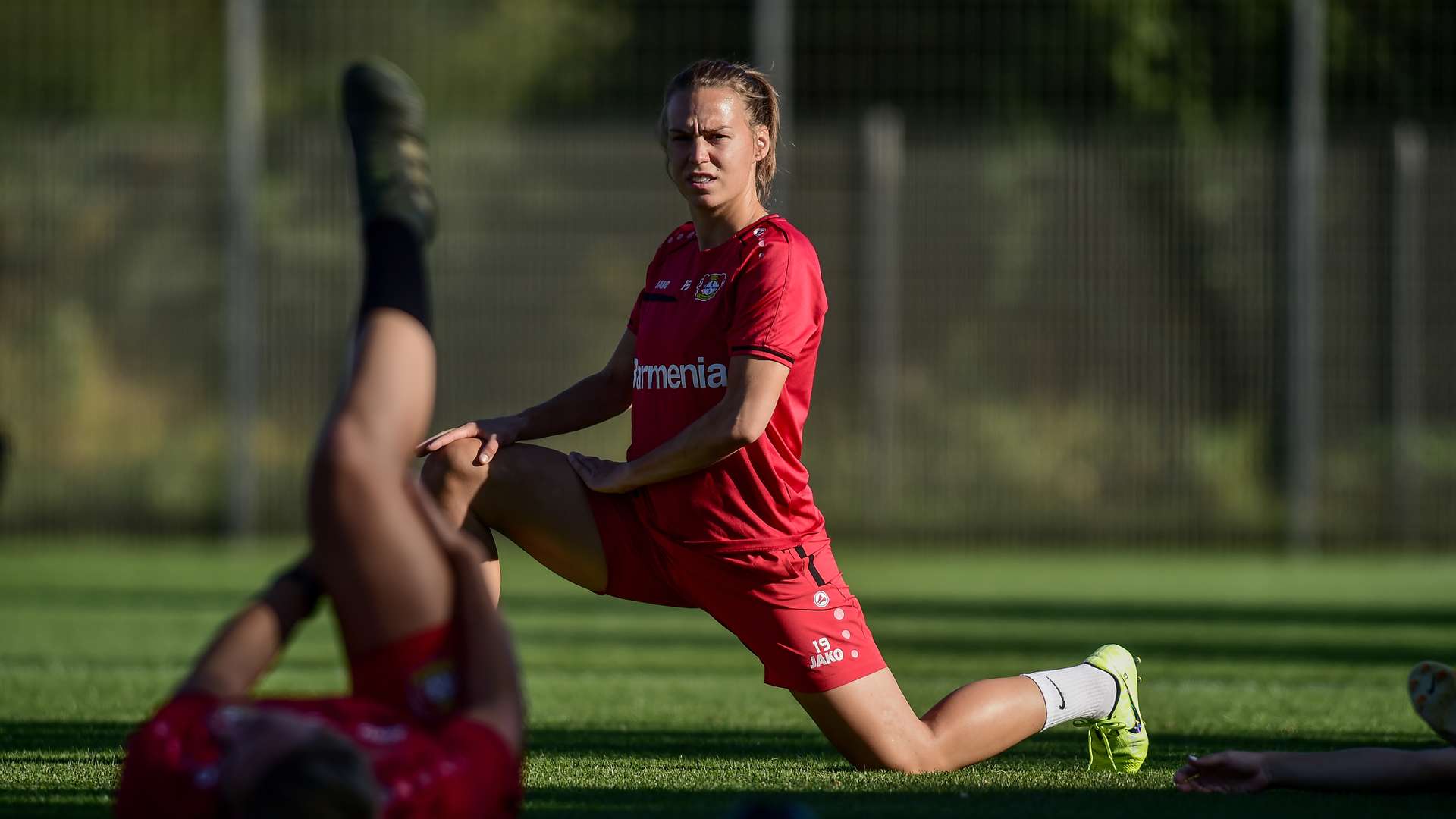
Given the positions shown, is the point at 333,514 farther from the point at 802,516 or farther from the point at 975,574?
the point at 975,574

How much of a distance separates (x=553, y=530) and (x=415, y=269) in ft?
4.57

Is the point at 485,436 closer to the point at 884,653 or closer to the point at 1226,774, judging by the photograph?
the point at 1226,774

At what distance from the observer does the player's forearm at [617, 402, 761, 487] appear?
4.30m

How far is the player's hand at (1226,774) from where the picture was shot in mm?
4164

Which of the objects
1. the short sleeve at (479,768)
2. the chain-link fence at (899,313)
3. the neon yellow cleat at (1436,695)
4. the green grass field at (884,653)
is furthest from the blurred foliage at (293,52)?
the short sleeve at (479,768)

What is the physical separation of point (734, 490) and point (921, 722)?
78 centimetres

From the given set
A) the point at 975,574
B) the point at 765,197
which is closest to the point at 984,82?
the point at 975,574

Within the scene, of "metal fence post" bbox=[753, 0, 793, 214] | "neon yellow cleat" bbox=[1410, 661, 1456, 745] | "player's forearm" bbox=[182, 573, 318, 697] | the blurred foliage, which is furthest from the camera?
the blurred foliage

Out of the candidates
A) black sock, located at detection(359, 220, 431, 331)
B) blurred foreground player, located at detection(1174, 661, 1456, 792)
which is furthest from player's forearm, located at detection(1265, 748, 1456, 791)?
black sock, located at detection(359, 220, 431, 331)

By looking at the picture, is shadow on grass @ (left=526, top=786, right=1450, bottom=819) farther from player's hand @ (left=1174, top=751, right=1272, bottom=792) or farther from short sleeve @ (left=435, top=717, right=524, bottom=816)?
short sleeve @ (left=435, top=717, right=524, bottom=816)

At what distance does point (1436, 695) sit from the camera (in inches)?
148

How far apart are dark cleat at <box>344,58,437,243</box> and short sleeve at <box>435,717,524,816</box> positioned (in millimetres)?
987

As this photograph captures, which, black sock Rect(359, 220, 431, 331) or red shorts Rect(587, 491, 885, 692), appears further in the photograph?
red shorts Rect(587, 491, 885, 692)

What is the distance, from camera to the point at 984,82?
16156 millimetres
